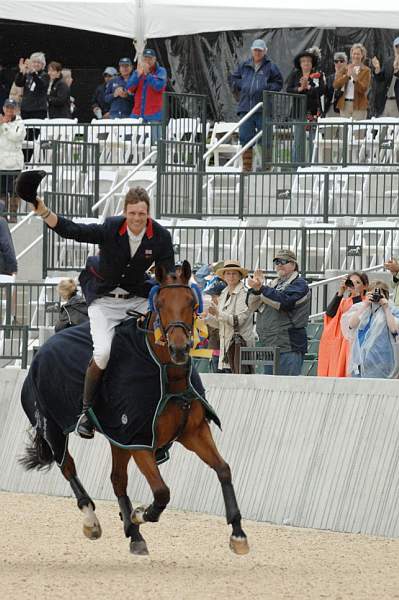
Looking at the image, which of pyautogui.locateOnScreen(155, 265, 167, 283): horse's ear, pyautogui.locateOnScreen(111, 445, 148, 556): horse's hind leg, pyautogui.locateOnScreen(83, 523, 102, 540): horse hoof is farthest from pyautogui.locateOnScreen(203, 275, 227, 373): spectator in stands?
pyautogui.locateOnScreen(155, 265, 167, 283): horse's ear

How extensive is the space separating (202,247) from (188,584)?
10689 millimetres

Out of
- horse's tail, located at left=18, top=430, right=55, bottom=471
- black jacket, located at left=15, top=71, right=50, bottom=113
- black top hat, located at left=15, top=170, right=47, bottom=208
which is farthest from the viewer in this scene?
black jacket, located at left=15, top=71, right=50, bottom=113

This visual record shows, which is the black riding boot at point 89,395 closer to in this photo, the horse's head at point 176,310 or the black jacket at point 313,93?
the horse's head at point 176,310

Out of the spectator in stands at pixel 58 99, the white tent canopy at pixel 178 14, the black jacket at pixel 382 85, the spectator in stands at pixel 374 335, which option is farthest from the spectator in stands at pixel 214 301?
the spectator in stands at pixel 58 99

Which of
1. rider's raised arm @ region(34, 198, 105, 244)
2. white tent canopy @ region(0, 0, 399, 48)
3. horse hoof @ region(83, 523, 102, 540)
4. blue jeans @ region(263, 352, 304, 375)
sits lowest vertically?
horse hoof @ region(83, 523, 102, 540)

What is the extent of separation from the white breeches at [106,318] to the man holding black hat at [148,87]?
13.6 m

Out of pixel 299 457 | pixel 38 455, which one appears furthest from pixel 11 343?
pixel 299 457

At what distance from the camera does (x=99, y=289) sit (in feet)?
37.2

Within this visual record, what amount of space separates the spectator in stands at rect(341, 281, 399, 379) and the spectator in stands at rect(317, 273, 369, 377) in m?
0.31

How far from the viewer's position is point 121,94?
26.3 meters

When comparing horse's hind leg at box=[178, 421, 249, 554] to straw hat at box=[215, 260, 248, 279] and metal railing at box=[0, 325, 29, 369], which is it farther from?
metal railing at box=[0, 325, 29, 369]

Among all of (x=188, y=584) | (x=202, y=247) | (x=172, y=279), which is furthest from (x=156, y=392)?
(x=202, y=247)

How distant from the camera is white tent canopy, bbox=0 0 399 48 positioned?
24.5m

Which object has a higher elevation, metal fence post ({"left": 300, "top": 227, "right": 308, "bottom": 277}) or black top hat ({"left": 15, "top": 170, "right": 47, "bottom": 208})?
black top hat ({"left": 15, "top": 170, "right": 47, "bottom": 208})
